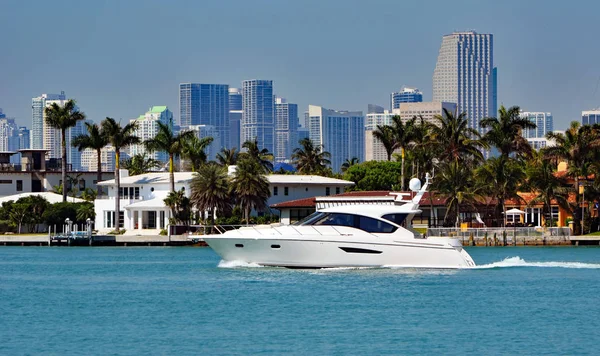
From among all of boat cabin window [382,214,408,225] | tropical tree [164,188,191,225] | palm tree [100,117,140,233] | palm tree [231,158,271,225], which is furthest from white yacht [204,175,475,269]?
palm tree [100,117,140,233]

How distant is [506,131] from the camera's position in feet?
313

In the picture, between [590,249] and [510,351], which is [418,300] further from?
[590,249]

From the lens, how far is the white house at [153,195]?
95.4 m

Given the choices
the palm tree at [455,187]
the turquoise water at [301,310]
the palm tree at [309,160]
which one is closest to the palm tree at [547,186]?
the palm tree at [455,187]

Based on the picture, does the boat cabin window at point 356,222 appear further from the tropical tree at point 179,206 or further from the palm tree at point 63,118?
the palm tree at point 63,118

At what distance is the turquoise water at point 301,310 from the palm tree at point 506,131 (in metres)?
36.9

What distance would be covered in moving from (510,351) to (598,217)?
5828 centimetres

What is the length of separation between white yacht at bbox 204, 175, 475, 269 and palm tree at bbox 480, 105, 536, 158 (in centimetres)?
4600

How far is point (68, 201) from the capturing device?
105m

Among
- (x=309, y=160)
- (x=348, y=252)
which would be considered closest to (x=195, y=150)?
(x=309, y=160)

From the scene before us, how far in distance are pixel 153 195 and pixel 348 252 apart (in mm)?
52147

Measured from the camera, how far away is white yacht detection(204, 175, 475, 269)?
1889 inches

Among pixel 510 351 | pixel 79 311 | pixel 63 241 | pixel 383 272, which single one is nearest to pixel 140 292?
pixel 79 311

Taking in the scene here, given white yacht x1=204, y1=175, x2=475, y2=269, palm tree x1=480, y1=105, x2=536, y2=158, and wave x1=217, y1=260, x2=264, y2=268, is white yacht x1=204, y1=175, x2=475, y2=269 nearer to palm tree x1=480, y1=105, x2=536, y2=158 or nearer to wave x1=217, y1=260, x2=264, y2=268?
wave x1=217, y1=260, x2=264, y2=268
